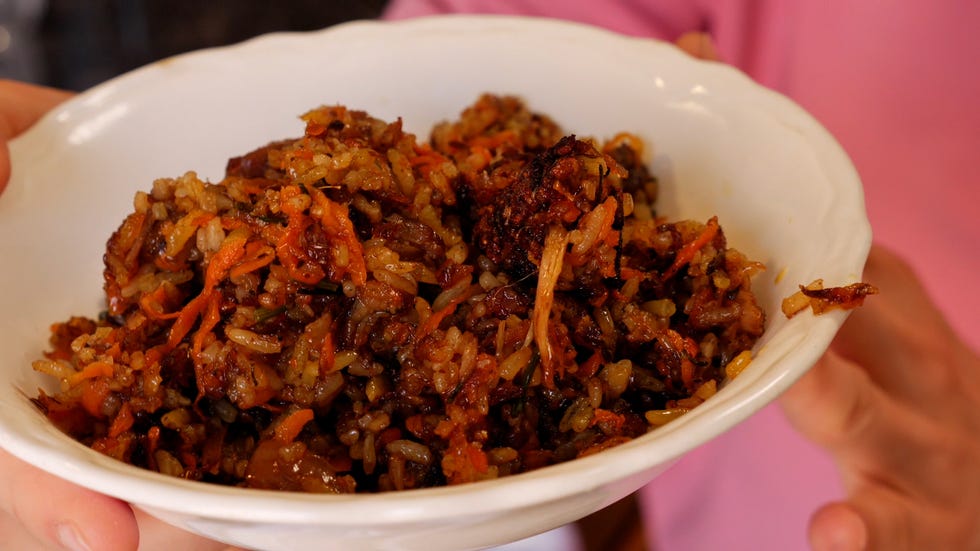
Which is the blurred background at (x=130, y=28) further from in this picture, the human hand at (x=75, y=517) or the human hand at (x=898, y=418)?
the human hand at (x=75, y=517)

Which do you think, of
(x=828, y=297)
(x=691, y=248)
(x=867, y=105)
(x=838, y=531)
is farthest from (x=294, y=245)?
(x=867, y=105)

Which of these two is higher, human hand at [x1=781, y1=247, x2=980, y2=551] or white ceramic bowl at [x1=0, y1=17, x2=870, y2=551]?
white ceramic bowl at [x1=0, y1=17, x2=870, y2=551]

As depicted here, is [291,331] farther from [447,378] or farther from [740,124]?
[740,124]

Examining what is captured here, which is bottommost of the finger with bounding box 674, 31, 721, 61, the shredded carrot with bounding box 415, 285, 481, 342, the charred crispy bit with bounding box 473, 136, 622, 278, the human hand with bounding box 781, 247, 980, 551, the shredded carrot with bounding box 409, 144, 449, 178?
the human hand with bounding box 781, 247, 980, 551

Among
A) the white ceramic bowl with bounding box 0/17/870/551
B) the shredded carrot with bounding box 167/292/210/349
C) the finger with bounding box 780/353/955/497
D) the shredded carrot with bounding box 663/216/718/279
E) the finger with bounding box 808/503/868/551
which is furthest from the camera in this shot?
the finger with bounding box 780/353/955/497

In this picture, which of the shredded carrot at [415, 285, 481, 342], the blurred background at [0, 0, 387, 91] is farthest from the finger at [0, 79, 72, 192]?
the blurred background at [0, 0, 387, 91]

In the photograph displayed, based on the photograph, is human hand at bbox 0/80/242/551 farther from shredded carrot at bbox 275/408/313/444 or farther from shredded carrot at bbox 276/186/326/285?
shredded carrot at bbox 276/186/326/285

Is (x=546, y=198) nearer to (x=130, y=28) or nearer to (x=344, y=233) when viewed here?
(x=344, y=233)
